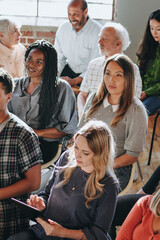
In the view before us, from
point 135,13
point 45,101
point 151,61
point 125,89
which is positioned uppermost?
point 135,13

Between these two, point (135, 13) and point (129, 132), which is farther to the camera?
point (135, 13)

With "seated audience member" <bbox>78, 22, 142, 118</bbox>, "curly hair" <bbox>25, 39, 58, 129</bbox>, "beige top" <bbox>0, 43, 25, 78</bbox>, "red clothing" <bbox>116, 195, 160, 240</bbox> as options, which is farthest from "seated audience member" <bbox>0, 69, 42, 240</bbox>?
"beige top" <bbox>0, 43, 25, 78</bbox>

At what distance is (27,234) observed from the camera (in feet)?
5.89

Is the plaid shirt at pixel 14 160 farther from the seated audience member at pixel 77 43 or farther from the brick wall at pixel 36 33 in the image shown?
the brick wall at pixel 36 33

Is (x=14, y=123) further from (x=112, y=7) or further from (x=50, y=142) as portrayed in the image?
(x=112, y=7)

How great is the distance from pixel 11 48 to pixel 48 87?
1.25m

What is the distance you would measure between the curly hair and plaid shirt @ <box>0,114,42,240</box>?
0.70 meters

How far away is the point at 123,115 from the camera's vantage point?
2.29 meters

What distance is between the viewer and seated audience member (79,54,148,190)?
227 cm

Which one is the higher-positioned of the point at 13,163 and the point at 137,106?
the point at 137,106

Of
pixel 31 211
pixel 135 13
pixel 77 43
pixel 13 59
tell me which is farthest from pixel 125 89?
pixel 135 13

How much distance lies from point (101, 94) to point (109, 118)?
18 centimetres

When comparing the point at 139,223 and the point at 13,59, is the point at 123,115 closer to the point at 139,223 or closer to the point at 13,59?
the point at 139,223

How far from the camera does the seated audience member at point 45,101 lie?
102 inches
